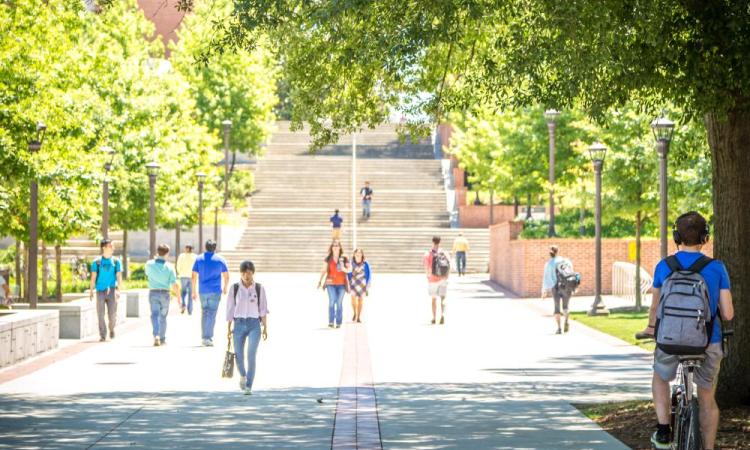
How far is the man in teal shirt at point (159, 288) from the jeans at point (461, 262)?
107ft

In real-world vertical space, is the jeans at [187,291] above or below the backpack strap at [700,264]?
below

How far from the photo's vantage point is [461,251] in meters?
55.2

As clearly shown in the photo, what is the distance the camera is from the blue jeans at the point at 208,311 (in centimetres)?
2222

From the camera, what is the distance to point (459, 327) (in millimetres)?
27500

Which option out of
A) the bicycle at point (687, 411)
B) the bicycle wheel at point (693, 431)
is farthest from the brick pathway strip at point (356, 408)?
the bicycle wheel at point (693, 431)

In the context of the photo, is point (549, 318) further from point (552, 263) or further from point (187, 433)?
point (187, 433)

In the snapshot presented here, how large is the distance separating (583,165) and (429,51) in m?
30.7

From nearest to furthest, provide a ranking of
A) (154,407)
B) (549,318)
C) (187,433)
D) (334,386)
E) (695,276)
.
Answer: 1. (695,276)
2. (187,433)
3. (154,407)
4. (334,386)
5. (549,318)

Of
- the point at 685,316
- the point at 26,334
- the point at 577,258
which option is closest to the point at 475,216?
the point at 577,258

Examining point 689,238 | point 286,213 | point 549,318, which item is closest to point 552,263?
point 549,318

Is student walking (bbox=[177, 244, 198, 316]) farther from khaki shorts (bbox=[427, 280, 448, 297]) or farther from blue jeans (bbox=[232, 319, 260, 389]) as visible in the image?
blue jeans (bbox=[232, 319, 260, 389])

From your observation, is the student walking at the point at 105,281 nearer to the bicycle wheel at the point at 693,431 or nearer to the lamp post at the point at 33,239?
the lamp post at the point at 33,239

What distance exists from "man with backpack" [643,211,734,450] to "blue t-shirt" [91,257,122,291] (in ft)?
49.0

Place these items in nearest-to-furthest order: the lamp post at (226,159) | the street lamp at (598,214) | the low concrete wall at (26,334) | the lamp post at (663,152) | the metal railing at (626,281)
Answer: the low concrete wall at (26,334), the lamp post at (663,152), the street lamp at (598,214), the metal railing at (626,281), the lamp post at (226,159)
